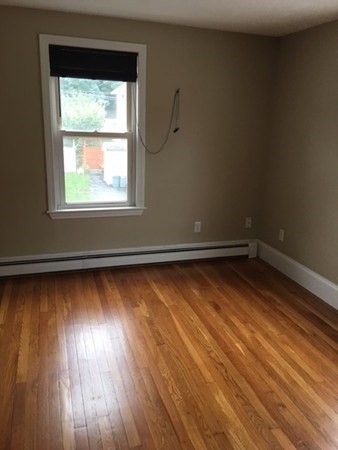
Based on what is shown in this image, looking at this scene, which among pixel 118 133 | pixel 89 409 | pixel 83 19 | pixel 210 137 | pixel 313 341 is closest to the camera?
pixel 89 409

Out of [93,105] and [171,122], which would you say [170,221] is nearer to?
[171,122]

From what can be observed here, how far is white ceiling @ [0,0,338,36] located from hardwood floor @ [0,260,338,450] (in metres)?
2.25

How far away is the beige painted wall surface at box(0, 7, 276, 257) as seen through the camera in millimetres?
3098

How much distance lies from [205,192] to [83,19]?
1909mm

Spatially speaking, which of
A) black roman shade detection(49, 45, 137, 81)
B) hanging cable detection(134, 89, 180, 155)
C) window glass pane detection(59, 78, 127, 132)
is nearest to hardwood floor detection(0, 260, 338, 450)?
hanging cable detection(134, 89, 180, 155)

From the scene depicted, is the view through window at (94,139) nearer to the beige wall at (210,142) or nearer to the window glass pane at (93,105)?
the window glass pane at (93,105)

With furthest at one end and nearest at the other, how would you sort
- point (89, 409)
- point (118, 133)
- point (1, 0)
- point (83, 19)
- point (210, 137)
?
point (210, 137) < point (118, 133) < point (83, 19) < point (1, 0) < point (89, 409)

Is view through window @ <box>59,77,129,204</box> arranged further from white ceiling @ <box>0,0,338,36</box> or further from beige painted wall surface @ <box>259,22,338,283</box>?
beige painted wall surface @ <box>259,22,338,283</box>

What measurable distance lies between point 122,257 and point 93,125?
1.30m

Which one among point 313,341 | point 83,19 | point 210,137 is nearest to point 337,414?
point 313,341

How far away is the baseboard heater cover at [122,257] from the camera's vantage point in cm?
343

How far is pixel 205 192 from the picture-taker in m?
3.84

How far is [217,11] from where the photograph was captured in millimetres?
2844

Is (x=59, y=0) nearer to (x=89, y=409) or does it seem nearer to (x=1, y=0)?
(x=1, y=0)
